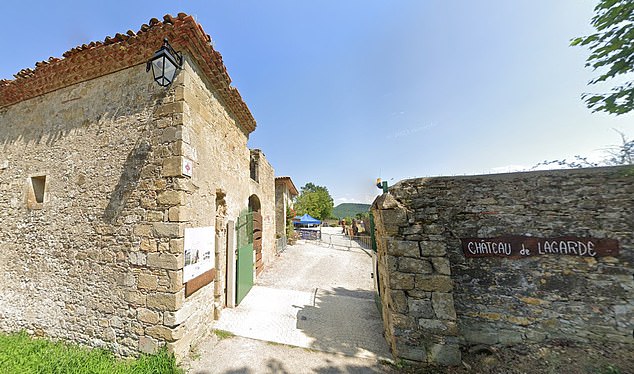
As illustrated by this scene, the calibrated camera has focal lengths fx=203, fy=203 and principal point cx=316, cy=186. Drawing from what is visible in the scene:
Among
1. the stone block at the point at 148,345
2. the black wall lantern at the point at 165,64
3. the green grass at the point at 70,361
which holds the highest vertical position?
the black wall lantern at the point at 165,64

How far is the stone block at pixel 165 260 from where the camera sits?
10.4 feet

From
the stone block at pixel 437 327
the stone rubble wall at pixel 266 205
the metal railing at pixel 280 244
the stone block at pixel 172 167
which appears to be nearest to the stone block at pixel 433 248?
the stone block at pixel 437 327

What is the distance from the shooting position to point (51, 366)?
3.09 metres

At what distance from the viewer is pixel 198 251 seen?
3.67 m

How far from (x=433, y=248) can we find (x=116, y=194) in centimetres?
559

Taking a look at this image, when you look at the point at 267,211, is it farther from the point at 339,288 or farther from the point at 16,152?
the point at 16,152

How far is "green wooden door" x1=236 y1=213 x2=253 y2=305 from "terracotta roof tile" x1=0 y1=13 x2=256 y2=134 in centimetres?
355

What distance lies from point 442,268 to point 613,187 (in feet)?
10.0

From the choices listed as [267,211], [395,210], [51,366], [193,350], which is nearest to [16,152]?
[51,366]

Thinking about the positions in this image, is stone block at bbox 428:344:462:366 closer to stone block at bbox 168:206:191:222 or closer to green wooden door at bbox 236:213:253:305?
green wooden door at bbox 236:213:253:305

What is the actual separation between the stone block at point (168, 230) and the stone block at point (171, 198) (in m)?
0.33

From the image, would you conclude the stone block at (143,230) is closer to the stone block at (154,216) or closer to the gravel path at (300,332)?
the stone block at (154,216)

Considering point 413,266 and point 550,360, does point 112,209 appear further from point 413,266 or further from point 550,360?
point 550,360

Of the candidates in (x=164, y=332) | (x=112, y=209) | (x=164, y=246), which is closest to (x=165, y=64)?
(x=112, y=209)
